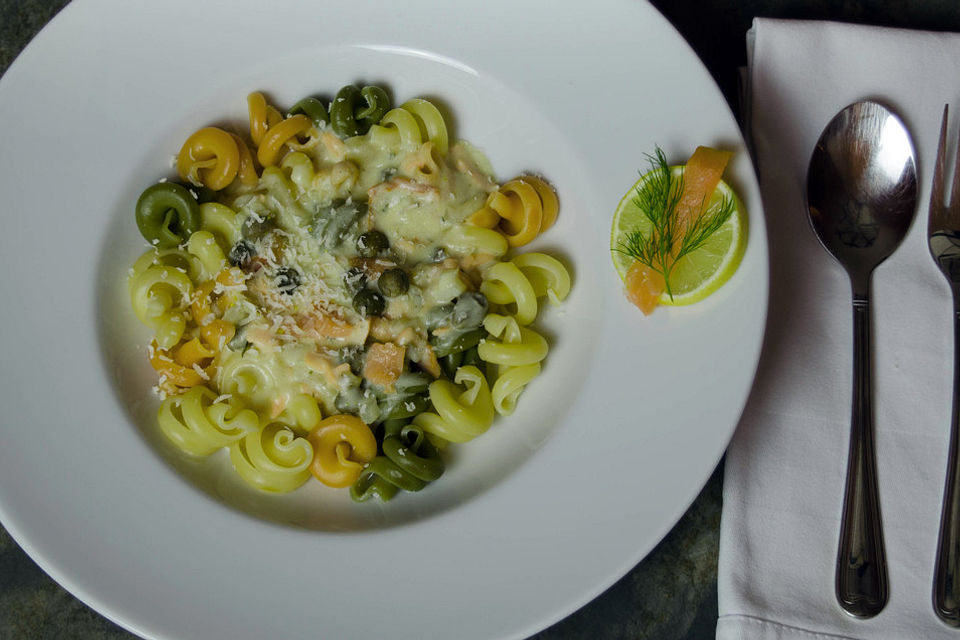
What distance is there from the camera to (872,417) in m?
2.92

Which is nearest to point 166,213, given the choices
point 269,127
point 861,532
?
point 269,127

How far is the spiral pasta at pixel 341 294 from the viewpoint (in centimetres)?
292

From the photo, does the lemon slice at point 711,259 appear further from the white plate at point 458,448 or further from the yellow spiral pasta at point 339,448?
the yellow spiral pasta at point 339,448

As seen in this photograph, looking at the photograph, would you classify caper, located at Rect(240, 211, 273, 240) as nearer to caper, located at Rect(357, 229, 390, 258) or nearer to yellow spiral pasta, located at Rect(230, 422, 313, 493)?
caper, located at Rect(357, 229, 390, 258)

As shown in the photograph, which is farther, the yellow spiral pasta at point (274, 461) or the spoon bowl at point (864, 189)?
the spoon bowl at point (864, 189)

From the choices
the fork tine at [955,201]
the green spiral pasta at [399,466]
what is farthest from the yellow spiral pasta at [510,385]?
the fork tine at [955,201]

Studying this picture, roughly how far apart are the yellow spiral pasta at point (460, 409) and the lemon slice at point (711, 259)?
0.69m

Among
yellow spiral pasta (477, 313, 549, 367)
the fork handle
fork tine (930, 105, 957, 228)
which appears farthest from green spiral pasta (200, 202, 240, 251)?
the fork handle

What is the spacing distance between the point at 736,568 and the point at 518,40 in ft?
6.74

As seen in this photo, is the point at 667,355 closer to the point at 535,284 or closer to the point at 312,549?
the point at 535,284

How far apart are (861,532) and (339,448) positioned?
6.15 feet

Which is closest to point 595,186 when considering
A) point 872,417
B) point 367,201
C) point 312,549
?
point 367,201

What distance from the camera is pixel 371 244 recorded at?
3.03 m

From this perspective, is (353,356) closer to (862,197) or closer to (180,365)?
(180,365)
